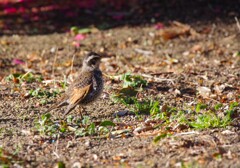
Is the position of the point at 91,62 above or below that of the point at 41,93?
above

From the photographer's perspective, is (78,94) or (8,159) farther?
(78,94)

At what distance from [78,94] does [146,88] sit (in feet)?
4.71

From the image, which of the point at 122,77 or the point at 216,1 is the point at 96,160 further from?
the point at 216,1

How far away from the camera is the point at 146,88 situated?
9406 mm

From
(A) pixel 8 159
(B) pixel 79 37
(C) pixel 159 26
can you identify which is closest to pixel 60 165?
(A) pixel 8 159

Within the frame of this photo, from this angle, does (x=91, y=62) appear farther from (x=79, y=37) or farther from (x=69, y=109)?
(x=79, y=37)

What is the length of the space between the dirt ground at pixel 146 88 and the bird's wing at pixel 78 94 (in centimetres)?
30

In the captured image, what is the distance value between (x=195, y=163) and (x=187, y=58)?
18.9 ft

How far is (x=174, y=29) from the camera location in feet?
44.7

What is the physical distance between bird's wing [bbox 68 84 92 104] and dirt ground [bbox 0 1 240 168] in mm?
304

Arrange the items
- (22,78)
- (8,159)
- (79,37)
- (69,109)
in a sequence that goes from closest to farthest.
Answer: (8,159) < (69,109) < (22,78) < (79,37)

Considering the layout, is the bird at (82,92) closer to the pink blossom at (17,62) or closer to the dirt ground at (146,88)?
the dirt ground at (146,88)

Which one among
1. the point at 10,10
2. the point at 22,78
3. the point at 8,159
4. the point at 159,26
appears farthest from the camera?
the point at 10,10

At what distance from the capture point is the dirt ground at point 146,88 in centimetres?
680
